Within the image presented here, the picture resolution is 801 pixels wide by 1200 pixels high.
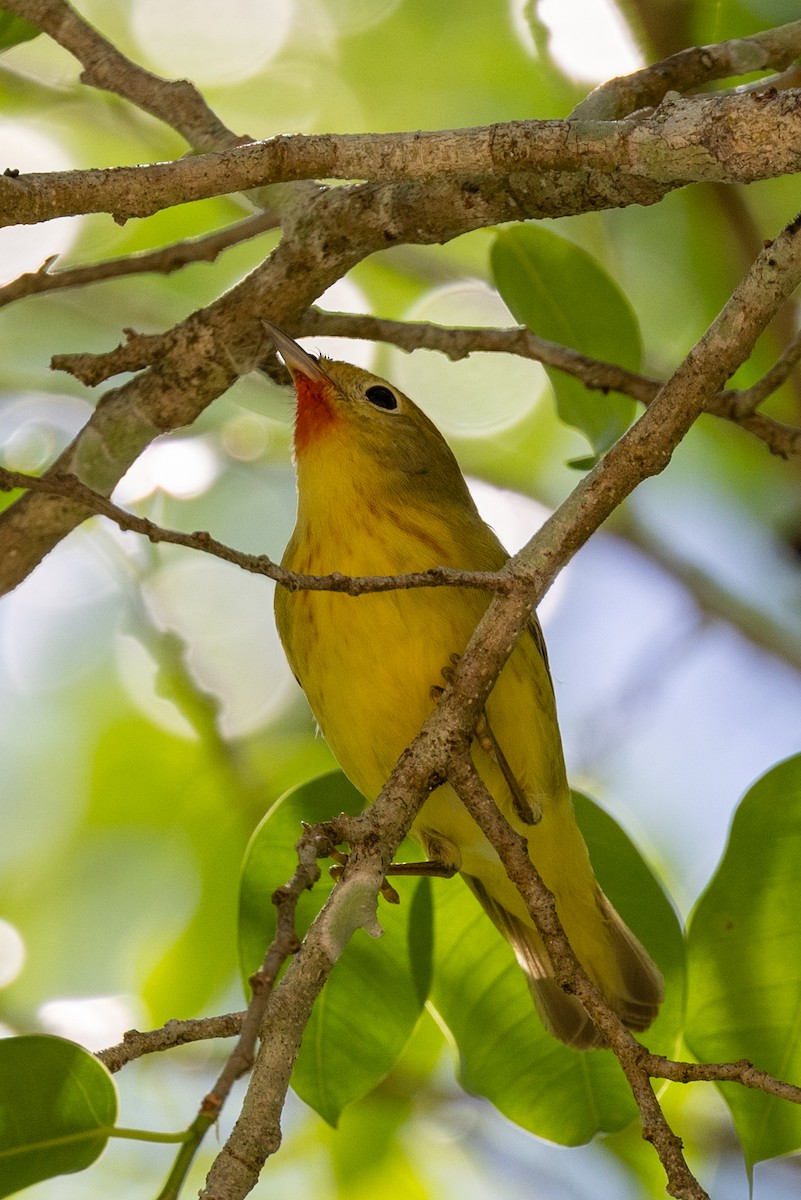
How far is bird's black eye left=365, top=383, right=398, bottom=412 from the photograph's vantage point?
430cm

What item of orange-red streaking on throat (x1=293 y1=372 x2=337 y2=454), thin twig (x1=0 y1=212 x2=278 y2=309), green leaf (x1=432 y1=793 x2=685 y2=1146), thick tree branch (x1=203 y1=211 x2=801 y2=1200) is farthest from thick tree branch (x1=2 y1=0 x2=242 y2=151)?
green leaf (x1=432 y1=793 x2=685 y2=1146)

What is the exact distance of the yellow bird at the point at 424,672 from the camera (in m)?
3.48

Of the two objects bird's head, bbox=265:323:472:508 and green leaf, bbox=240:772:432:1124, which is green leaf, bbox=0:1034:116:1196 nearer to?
green leaf, bbox=240:772:432:1124

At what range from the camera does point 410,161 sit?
95.9 inches

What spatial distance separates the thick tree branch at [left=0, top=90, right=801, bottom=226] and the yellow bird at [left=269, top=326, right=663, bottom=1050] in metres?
1.03

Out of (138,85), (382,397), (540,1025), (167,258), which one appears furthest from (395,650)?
(138,85)

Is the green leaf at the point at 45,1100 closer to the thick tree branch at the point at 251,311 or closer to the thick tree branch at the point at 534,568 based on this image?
the thick tree branch at the point at 534,568

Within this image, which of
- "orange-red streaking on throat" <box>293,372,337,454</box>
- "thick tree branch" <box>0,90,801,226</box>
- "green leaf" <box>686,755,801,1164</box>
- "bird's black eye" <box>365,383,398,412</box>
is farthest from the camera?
"bird's black eye" <box>365,383,398,412</box>

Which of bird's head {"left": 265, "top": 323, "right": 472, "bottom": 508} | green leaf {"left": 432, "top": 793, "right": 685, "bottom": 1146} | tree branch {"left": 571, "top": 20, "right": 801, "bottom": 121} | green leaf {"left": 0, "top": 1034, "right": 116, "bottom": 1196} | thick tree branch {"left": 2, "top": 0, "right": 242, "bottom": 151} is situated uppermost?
thick tree branch {"left": 2, "top": 0, "right": 242, "bottom": 151}

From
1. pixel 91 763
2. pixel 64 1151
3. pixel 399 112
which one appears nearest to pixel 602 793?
pixel 91 763

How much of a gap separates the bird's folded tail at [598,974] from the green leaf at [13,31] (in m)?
2.48

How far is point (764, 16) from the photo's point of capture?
389 centimetres

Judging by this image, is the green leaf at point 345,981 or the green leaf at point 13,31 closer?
the green leaf at point 345,981

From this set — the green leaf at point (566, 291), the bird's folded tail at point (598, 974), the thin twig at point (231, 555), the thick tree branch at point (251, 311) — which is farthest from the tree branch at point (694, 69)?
the bird's folded tail at point (598, 974)
